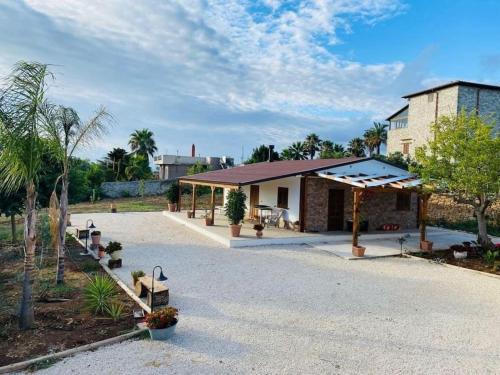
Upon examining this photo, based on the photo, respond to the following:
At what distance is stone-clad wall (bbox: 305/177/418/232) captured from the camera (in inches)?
632

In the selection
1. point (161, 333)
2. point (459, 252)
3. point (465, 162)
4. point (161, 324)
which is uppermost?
point (465, 162)

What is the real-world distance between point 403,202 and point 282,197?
21.0 ft

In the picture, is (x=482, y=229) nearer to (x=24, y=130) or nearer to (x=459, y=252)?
(x=459, y=252)

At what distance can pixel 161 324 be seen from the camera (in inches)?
218

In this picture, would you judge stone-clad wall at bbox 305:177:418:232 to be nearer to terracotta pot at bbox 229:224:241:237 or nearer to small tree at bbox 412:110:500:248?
terracotta pot at bbox 229:224:241:237

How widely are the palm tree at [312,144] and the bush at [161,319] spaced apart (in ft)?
138

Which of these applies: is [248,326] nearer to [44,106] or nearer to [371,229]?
[44,106]

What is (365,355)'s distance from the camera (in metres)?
5.29

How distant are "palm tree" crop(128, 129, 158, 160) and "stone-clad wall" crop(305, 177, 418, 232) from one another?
124 feet

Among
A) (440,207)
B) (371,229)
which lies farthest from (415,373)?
(440,207)

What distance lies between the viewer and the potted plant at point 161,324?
5.52 metres

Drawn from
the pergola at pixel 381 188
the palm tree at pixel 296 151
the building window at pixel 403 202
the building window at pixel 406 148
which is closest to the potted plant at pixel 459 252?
the pergola at pixel 381 188

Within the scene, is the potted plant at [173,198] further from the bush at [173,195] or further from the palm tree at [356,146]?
the palm tree at [356,146]

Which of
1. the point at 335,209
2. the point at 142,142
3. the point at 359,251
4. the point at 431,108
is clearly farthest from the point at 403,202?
the point at 142,142
